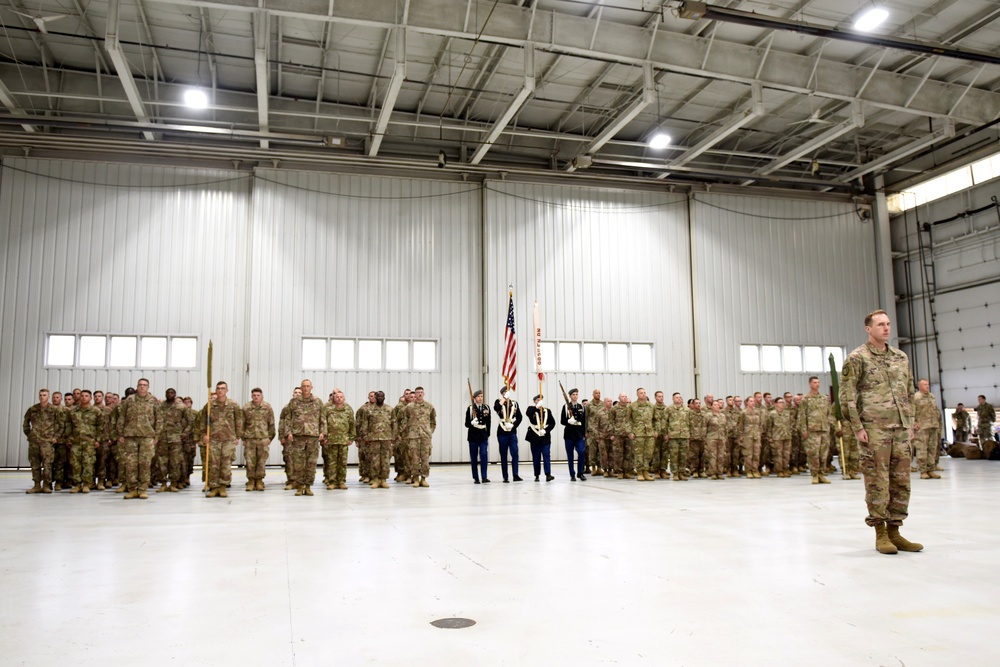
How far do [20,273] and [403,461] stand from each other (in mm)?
10429

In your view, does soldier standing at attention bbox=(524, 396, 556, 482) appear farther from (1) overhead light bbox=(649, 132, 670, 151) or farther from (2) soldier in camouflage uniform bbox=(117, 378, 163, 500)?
(1) overhead light bbox=(649, 132, 670, 151)

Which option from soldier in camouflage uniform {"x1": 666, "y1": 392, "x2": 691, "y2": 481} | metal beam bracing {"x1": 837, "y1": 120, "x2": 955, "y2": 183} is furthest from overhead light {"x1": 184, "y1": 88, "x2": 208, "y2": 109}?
metal beam bracing {"x1": 837, "y1": 120, "x2": 955, "y2": 183}

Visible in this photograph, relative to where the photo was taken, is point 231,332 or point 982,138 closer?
point 231,332

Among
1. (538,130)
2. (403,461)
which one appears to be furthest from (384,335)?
(538,130)

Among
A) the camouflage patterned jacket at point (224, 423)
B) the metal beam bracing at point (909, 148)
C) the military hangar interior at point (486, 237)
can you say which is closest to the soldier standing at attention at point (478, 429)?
the military hangar interior at point (486, 237)

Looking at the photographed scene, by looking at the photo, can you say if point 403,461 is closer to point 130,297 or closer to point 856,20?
point 130,297

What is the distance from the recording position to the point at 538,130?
763 inches

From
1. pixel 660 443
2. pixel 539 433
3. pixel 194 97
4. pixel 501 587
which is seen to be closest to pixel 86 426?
pixel 194 97

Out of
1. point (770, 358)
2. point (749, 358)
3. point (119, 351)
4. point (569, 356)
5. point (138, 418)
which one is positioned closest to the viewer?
point (138, 418)

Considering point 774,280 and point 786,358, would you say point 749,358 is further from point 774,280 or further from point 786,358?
point 774,280

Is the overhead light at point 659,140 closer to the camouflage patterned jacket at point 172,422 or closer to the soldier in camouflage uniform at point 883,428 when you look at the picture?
the camouflage patterned jacket at point 172,422

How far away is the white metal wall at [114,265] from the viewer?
1599 cm

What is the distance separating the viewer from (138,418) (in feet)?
33.5

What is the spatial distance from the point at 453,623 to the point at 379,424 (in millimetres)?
8433
